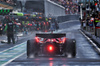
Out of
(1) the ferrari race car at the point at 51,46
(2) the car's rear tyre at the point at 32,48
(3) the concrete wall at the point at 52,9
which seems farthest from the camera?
(3) the concrete wall at the point at 52,9

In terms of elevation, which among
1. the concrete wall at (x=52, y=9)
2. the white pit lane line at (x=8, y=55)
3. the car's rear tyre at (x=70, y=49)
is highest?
the concrete wall at (x=52, y=9)

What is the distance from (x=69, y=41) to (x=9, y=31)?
1179 cm

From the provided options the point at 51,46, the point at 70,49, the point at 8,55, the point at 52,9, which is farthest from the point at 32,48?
the point at 52,9

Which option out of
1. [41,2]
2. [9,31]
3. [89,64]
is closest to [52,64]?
[89,64]

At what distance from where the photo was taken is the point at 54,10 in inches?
3844

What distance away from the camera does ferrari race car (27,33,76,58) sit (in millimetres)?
13594

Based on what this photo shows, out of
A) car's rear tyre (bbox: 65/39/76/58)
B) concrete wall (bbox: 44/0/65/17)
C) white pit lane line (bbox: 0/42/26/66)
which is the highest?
concrete wall (bbox: 44/0/65/17)

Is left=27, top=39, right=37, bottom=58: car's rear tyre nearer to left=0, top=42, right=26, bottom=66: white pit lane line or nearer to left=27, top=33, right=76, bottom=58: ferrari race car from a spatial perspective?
left=27, top=33, right=76, bottom=58: ferrari race car

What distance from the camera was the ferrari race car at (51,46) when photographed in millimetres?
13594

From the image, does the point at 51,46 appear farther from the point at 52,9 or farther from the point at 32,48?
the point at 52,9

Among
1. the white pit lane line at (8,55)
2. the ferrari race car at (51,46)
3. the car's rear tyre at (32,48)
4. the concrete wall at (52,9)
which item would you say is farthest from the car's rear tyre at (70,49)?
the concrete wall at (52,9)

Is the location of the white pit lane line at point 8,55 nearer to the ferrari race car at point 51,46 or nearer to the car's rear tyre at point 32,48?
the car's rear tyre at point 32,48

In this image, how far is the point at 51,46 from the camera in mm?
13562

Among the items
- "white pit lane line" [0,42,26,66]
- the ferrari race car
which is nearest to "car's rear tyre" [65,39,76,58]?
the ferrari race car
